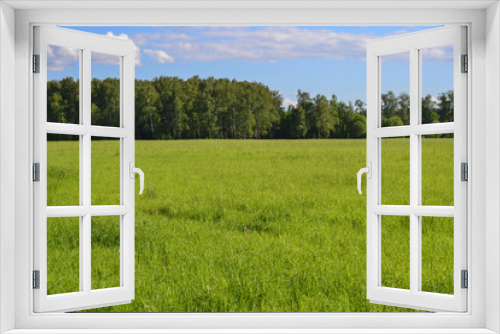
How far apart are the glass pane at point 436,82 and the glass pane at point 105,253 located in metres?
2.78

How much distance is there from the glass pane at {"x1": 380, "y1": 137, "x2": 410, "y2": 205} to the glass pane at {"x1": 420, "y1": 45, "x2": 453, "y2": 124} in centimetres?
178

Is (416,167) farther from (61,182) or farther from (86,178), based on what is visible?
(61,182)

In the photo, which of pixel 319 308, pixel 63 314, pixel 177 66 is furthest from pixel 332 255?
pixel 177 66

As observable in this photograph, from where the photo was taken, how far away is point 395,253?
15.2 ft

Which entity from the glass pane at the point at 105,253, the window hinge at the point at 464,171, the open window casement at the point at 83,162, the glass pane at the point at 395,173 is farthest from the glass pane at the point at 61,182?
the window hinge at the point at 464,171

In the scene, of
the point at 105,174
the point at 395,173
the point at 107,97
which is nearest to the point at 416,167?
the point at 107,97

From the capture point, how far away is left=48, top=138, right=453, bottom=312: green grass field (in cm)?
394

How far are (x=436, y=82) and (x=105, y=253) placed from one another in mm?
4031

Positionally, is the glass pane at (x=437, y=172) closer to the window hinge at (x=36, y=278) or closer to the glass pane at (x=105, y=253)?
the glass pane at (x=105, y=253)

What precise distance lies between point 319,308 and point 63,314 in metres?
2.19

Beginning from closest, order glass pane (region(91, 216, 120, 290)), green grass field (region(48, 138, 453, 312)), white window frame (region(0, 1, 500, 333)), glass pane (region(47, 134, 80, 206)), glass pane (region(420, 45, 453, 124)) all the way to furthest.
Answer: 1. white window frame (region(0, 1, 500, 333))
2. glass pane (region(420, 45, 453, 124))
3. green grass field (region(48, 138, 453, 312))
4. glass pane (region(91, 216, 120, 290))
5. glass pane (region(47, 134, 80, 206))

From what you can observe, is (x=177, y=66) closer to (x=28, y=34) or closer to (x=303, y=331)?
(x=28, y=34)

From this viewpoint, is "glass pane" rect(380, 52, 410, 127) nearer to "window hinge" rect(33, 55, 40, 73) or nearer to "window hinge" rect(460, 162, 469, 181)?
"window hinge" rect(460, 162, 469, 181)

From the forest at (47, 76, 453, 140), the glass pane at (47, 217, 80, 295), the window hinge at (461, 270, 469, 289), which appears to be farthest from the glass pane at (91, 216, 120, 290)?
the forest at (47, 76, 453, 140)
